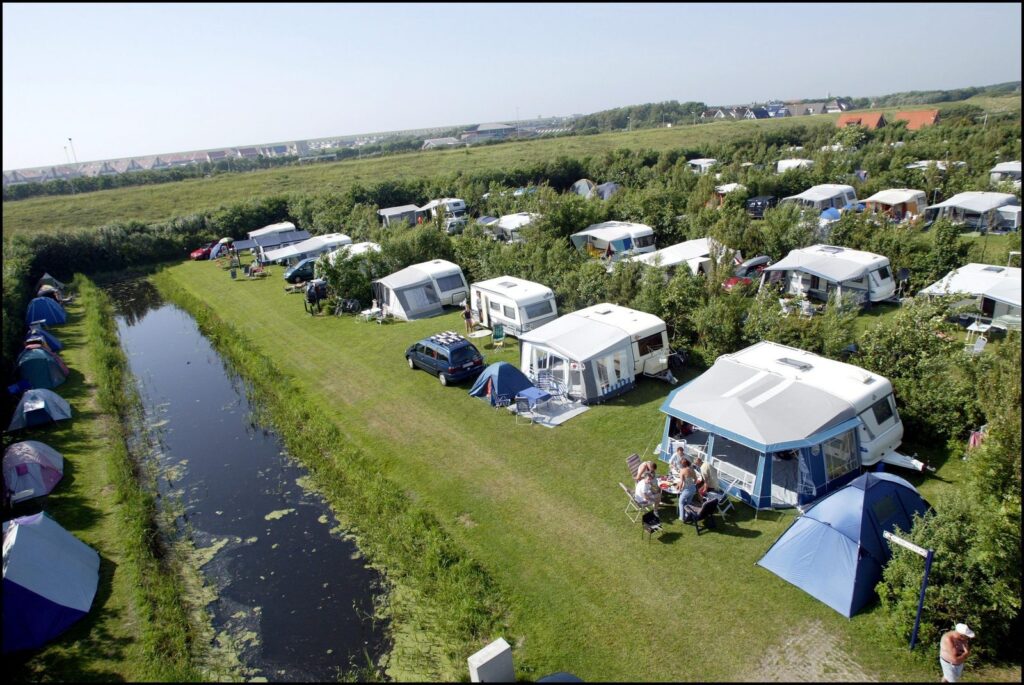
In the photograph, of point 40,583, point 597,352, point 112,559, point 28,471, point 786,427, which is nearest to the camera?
point 40,583

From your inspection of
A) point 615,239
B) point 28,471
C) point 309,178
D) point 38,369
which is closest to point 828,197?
point 615,239

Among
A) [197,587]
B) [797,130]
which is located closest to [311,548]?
[197,587]

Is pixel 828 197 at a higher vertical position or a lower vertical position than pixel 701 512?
higher

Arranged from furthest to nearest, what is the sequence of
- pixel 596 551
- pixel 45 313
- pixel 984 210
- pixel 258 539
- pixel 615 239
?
pixel 984 210 → pixel 615 239 → pixel 45 313 → pixel 258 539 → pixel 596 551

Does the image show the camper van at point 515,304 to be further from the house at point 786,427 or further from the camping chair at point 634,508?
the camping chair at point 634,508

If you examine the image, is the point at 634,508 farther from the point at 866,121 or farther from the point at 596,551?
the point at 866,121

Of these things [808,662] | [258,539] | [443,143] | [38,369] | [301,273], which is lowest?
[808,662]

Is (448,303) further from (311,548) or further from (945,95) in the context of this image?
(945,95)

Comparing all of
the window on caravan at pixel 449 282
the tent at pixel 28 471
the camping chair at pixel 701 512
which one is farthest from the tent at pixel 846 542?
the window on caravan at pixel 449 282
